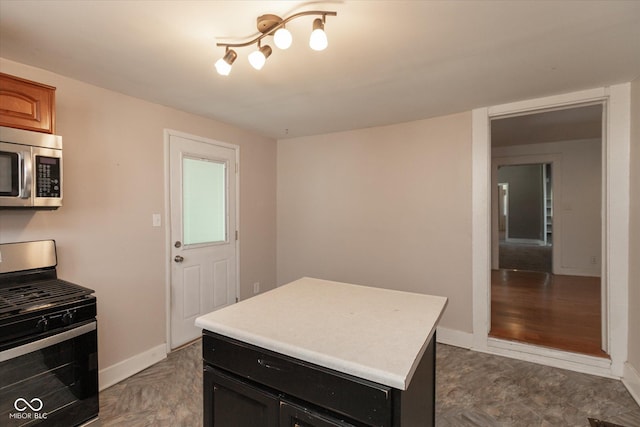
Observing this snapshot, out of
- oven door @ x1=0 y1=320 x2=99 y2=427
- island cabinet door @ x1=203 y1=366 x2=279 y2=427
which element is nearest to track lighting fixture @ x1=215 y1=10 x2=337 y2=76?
island cabinet door @ x1=203 y1=366 x2=279 y2=427

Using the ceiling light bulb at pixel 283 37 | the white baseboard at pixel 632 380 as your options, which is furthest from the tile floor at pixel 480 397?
the ceiling light bulb at pixel 283 37

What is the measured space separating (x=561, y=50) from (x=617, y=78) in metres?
0.86

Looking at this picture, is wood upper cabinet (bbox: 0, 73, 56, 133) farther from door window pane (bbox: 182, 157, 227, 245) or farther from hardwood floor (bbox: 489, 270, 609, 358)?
hardwood floor (bbox: 489, 270, 609, 358)

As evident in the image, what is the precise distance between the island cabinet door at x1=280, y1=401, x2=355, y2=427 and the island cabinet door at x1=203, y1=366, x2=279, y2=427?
4cm

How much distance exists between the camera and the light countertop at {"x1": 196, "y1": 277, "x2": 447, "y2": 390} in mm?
985

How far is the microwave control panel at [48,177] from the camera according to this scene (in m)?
1.77

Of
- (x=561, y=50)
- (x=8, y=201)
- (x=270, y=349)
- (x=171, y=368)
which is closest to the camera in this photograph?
(x=270, y=349)

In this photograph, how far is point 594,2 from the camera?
1396mm

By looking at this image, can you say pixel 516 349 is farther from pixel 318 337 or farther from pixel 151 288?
pixel 151 288

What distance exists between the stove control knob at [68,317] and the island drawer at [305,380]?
943 millimetres

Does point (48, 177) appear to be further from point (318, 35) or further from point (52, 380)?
point (318, 35)

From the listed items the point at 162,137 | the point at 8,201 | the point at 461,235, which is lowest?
the point at 461,235

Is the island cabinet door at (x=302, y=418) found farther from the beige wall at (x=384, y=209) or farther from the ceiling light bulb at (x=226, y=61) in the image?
the beige wall at (x=384, y=209)

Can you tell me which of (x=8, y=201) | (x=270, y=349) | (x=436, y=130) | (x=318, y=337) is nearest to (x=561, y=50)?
(x=436, y=130)
